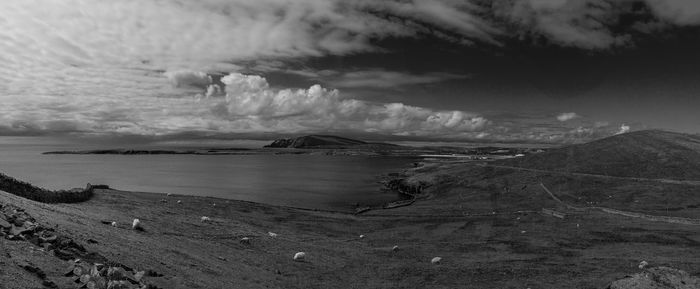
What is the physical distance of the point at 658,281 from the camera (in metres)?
26.7

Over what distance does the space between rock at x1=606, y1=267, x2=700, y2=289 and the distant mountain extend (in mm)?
117378

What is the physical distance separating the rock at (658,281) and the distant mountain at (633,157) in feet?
385

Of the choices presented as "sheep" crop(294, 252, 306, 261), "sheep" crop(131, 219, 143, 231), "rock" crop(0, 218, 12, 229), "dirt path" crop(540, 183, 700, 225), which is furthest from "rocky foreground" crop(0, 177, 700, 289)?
"dirt path" crop(540, 183, 700, 225)

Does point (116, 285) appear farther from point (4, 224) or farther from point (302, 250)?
point (302, 250)

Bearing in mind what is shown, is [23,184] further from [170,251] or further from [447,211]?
[447,211]

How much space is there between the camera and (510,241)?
2125 inches

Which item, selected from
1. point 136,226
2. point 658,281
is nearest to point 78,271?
point 136,226

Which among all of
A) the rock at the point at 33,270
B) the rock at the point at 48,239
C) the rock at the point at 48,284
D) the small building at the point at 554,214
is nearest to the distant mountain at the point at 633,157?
the small building at the point at 554,214

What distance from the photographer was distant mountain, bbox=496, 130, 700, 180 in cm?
13200

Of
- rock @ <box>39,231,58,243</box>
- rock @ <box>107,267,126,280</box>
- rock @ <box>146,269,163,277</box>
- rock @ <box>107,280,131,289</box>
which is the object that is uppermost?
rock @ <box>39,231,58,243</box>

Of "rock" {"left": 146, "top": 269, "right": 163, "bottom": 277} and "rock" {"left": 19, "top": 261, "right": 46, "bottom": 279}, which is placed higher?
"rock" {"left": 19, "top": 261, "right": 46, "bottom": 279}

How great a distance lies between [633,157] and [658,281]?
5791 inches

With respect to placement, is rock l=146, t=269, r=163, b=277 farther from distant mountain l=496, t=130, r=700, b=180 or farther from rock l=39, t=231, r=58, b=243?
distant mountain l=496, t=130, r=700, b=180

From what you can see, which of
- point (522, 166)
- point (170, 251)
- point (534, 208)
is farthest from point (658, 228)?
point (522, 166)
